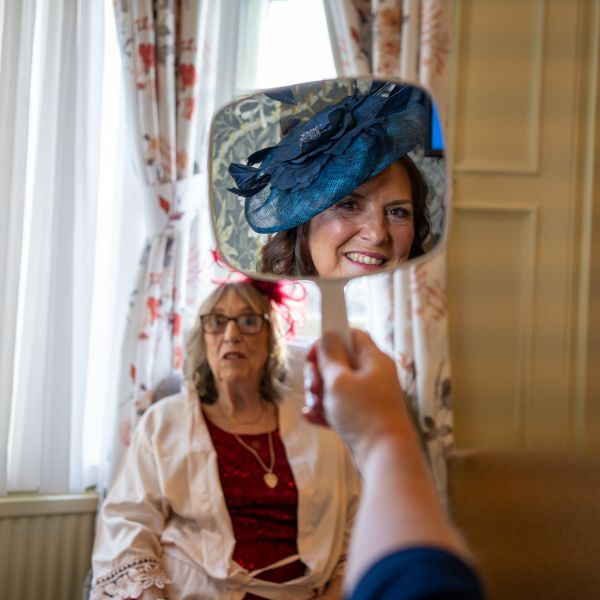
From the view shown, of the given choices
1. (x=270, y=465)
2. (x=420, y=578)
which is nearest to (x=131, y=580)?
(x=270, y=465)

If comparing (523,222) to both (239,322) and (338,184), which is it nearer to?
(239,322)

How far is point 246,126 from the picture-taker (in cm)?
77

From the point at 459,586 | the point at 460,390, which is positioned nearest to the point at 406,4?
the point at 460,390

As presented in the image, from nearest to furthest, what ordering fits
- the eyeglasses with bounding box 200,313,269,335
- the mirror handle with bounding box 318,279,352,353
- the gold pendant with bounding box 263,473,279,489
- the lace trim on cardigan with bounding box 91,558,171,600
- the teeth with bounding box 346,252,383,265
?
the mirror handle with bounding box 318,279,352,353 < the teeth with bounding box 346,252,383,265 < the lace trim on cardigan with bounding box 91,558,171,600 < the gold pendant with bounding box 263,473,279,489 < the eyeglasses with bounding box 200,313,269,335

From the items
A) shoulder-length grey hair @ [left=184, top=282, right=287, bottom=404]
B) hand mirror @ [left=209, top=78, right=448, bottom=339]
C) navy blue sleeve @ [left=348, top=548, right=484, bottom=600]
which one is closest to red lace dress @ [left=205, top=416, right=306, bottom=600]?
shoulder-length grey hair @ [left=184, top=282, right=287, bottom=404]

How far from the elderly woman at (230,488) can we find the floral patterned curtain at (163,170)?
171 mm

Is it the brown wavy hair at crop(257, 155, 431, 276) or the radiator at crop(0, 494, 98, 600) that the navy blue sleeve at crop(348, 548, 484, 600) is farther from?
the radiator at crop(0, 494, 98, 600)

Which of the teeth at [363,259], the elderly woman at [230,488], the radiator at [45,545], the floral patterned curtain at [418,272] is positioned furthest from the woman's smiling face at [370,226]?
the radiator at [45,545]

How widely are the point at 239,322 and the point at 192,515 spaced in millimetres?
486

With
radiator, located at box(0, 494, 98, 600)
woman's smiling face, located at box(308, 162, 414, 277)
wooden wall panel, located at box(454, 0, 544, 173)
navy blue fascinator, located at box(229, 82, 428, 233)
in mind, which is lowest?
radiator, located at box(0, 494, 98, 600)

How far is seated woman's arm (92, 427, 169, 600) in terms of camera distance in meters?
1.78

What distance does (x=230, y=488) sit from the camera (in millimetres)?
1913

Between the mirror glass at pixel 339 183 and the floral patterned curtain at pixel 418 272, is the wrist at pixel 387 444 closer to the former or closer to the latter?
the mirror glass at pixel 339 183

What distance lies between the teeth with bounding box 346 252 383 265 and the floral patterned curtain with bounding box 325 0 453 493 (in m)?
1.55
